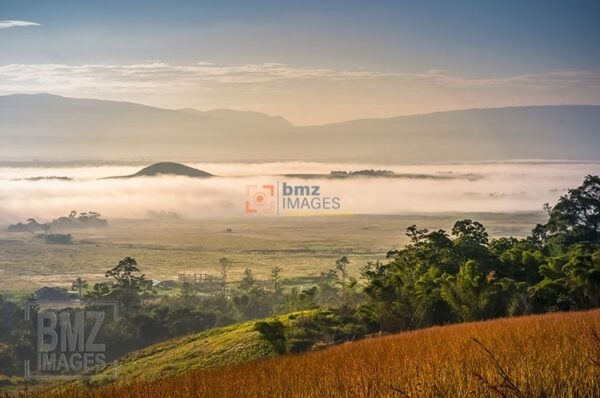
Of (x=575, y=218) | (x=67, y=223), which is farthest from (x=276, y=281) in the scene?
(x=67, y=223)

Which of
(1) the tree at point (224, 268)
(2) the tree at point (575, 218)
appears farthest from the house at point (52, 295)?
(2) the tree at point (575, 218)

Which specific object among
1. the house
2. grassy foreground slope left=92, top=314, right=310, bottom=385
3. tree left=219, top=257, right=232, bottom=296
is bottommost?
the house

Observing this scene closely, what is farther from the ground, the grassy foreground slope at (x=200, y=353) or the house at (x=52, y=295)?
the grassy foreground slope at (x=200, y=353)

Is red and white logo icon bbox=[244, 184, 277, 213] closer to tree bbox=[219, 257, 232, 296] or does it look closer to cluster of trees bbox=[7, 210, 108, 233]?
cluster of trees bbox=[7, 210, 108, 233]

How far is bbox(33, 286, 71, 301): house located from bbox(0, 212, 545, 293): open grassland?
1133cm

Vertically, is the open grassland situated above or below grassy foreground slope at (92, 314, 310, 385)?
below

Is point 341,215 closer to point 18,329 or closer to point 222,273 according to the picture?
point 222,273

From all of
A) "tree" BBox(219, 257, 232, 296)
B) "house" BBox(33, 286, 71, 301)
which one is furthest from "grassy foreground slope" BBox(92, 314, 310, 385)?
"tree" BBox(219, 257, 232, 296)

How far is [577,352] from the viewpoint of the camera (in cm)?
690

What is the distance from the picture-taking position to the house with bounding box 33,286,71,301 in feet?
233

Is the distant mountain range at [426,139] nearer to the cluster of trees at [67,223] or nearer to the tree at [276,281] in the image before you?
the cluster of trees at [67,223]

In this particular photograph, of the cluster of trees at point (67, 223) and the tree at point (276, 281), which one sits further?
the cluster of trees at point (67, 223)

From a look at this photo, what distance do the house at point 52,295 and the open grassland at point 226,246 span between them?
1133 cm

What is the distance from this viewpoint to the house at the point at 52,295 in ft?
233
